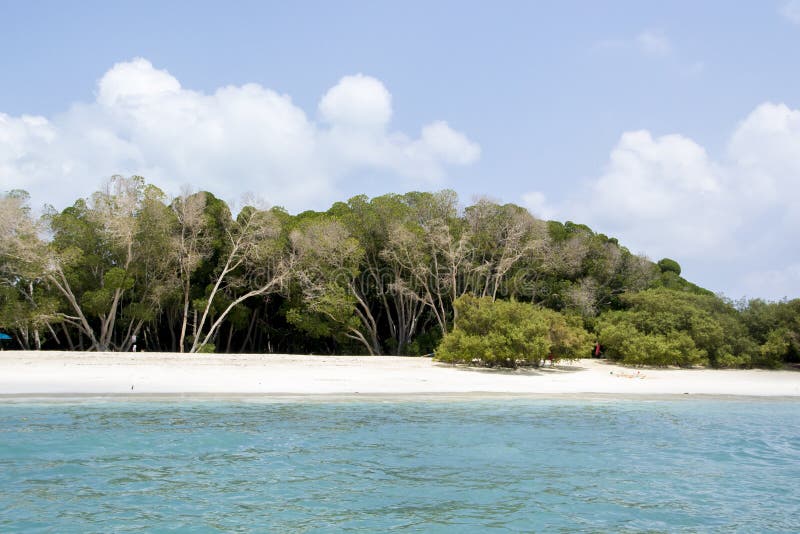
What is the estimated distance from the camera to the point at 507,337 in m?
21.0

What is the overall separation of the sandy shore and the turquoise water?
205 centimetres

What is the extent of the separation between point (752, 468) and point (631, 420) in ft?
13.6

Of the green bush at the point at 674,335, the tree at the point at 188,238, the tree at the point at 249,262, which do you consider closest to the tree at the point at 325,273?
the tree at the point at 249,262

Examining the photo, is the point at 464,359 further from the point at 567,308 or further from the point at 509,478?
the point at 509,478

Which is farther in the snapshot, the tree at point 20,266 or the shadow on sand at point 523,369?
the tree at point 20,266

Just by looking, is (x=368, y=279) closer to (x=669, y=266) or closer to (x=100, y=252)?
(x=100, y=252)

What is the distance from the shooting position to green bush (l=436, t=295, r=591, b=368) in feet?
68.4

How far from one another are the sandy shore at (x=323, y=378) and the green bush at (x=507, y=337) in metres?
0.66

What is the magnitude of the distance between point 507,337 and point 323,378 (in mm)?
6566

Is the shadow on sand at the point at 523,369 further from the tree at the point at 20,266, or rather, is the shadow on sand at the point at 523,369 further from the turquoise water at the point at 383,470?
the tree at the point at 20,266

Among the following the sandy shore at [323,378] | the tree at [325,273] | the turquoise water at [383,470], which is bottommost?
the turquoise water at [383,470]

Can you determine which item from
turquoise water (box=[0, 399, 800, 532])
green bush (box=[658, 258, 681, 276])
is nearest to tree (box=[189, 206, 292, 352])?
turquoise water (box=[0, 399, 800, 532])

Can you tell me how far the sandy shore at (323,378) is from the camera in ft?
52.2

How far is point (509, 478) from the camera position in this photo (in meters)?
8.63
